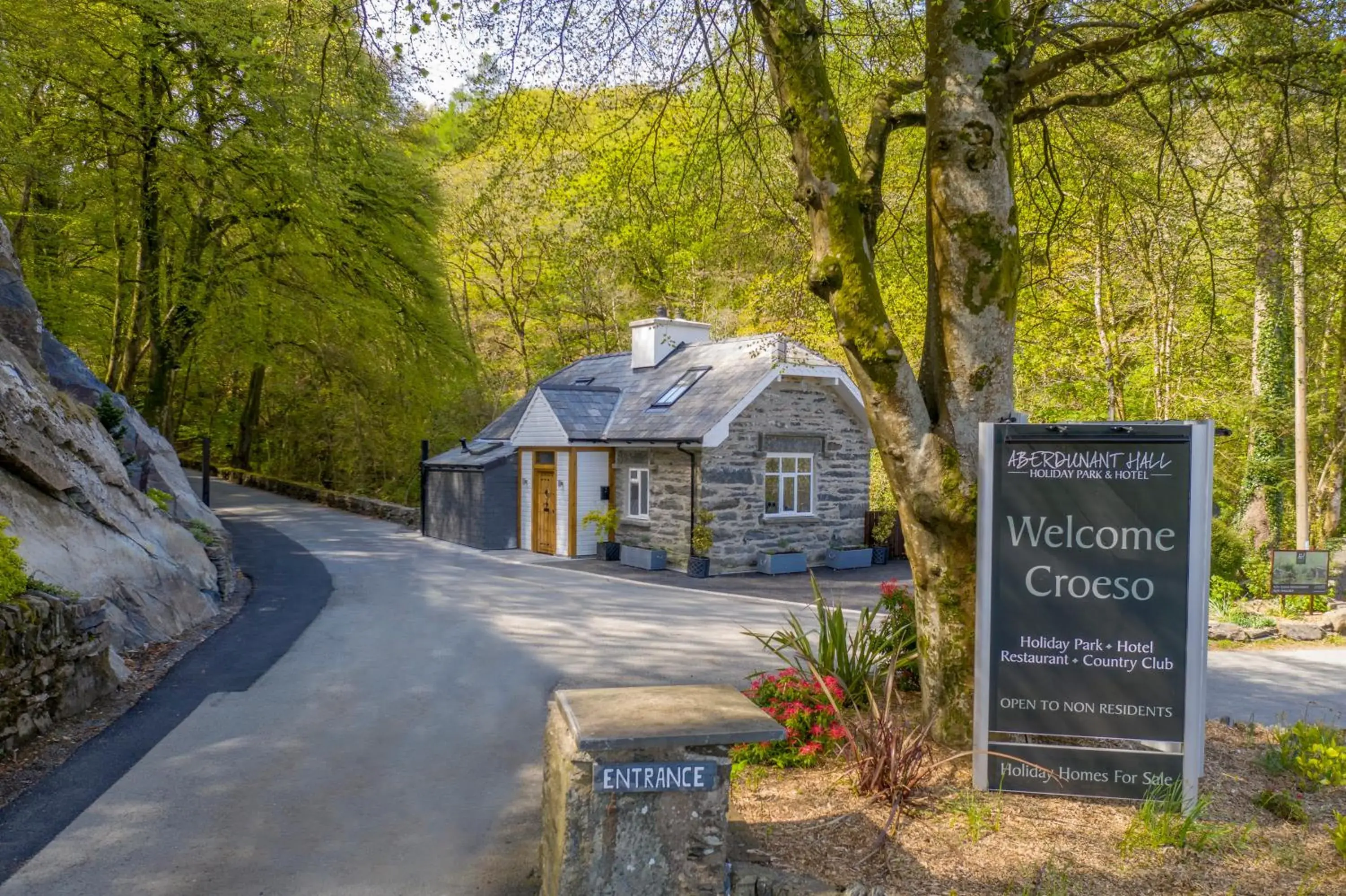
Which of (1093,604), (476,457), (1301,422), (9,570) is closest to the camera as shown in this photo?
(1093,604)

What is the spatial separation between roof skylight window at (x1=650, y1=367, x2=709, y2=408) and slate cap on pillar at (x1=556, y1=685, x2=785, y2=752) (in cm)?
1510

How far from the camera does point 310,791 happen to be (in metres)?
5.99

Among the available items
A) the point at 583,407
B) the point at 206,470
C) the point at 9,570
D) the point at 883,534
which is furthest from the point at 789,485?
the point at 206,470

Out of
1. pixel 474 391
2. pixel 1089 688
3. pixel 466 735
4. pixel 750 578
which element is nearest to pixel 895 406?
pixel 1089 688

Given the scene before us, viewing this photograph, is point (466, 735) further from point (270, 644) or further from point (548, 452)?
point (548, 452)

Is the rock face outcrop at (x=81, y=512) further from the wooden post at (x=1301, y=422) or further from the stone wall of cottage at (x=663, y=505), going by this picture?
the wooden post at (x=1301, y=422)

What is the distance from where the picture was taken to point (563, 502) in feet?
66.8

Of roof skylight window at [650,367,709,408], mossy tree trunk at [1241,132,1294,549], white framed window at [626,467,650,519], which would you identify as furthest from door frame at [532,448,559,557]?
mossy tree trunk at [1241,132,1294,549]

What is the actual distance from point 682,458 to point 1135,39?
1294 cm

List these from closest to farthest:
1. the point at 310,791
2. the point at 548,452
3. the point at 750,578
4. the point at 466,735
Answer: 1. the point at 310,791
2. the point at 466,735
3. the point at 750,578
4. the point at 548,452

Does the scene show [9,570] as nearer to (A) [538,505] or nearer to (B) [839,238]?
(B) [839,238]

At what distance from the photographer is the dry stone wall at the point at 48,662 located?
21.1 feet

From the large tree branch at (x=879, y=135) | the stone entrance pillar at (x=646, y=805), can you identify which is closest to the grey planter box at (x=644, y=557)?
the large tree branch at (x=879, y=135)

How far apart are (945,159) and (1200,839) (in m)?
3.94
